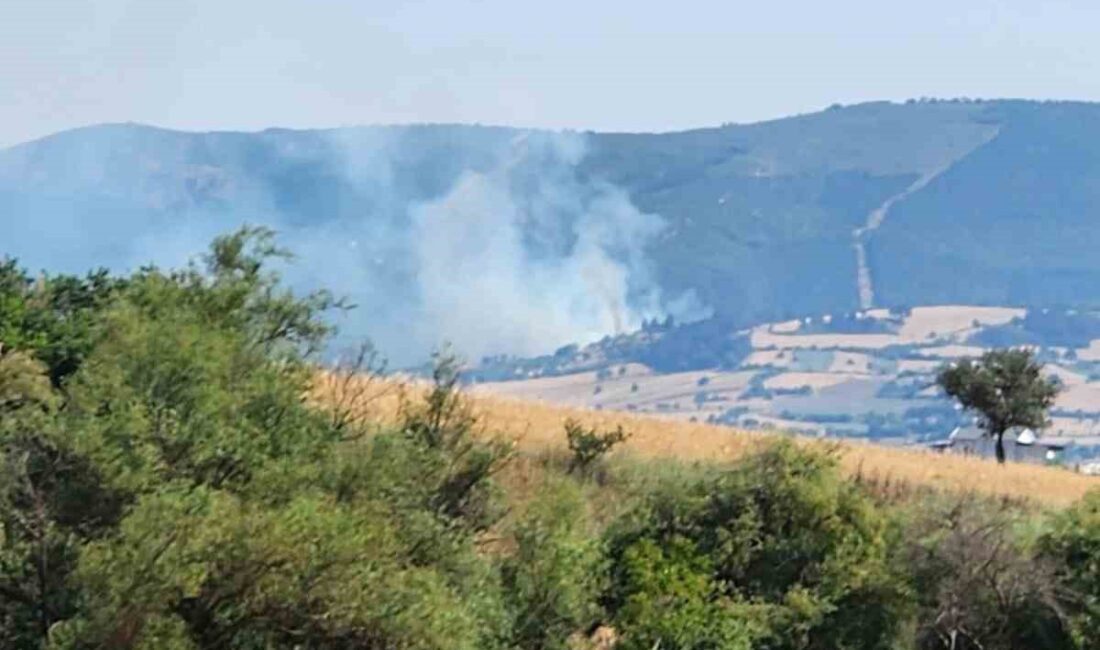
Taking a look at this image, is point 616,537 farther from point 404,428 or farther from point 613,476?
point 613,476

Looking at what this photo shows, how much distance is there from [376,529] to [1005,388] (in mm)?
47783

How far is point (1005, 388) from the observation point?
7388 centimetres

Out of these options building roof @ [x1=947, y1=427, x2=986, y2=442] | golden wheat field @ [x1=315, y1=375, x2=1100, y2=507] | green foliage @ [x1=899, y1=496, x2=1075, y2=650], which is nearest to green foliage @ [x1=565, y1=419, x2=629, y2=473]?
golden wheat field @ [x1=315, y1=375, x2=1100, y2=507]

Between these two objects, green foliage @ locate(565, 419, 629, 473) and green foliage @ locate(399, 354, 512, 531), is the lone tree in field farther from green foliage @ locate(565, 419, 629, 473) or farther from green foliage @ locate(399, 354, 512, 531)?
green foliage @ locate(399, 354, 512, 531)

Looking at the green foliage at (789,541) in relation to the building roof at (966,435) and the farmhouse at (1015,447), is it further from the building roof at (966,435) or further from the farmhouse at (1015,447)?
the building roof at (966,435)

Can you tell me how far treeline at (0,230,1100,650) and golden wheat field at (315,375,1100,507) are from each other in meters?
4.36

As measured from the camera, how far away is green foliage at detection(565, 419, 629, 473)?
55.3 meters

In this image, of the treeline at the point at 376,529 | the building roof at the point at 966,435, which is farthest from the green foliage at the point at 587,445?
the building roof at the point at 966,435

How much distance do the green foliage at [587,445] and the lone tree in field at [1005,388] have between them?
20937 millimetres

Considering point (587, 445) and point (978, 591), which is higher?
point (587, 445)

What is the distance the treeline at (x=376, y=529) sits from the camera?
1115 inches

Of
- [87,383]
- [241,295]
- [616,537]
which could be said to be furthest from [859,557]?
[87,383]

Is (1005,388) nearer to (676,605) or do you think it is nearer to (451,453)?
(676,605)

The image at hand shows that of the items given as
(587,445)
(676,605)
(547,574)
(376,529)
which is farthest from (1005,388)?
(376,529)
